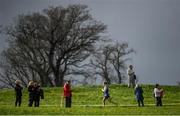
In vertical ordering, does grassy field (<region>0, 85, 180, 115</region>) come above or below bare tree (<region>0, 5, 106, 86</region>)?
below

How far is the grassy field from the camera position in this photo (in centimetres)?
3269

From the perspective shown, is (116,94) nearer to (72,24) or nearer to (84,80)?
(72,24)

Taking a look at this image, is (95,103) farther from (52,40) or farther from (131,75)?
(52,40)

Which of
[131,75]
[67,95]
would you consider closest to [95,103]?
[131,75]

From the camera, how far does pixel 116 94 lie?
4856 cm

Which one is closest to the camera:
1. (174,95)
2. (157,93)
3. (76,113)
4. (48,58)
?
(76,113)

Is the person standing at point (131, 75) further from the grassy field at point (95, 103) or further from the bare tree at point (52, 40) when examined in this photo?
the bare tree at point (52, 40)

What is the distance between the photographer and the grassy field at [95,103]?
107 feet

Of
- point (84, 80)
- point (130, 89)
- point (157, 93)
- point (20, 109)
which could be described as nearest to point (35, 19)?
point (84, 80)

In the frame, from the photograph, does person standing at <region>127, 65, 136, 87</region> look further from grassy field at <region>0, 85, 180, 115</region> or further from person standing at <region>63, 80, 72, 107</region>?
person standing at <region>63, 80, 72, 107</region>

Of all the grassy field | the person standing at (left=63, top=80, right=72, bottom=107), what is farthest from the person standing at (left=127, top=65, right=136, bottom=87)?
the person standing at (left=63, top=80, right=72, bottom=107)

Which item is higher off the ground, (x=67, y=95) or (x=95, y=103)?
(x=67, y=95)

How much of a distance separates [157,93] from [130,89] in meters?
9.36

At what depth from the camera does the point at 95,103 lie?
44.6 metres
